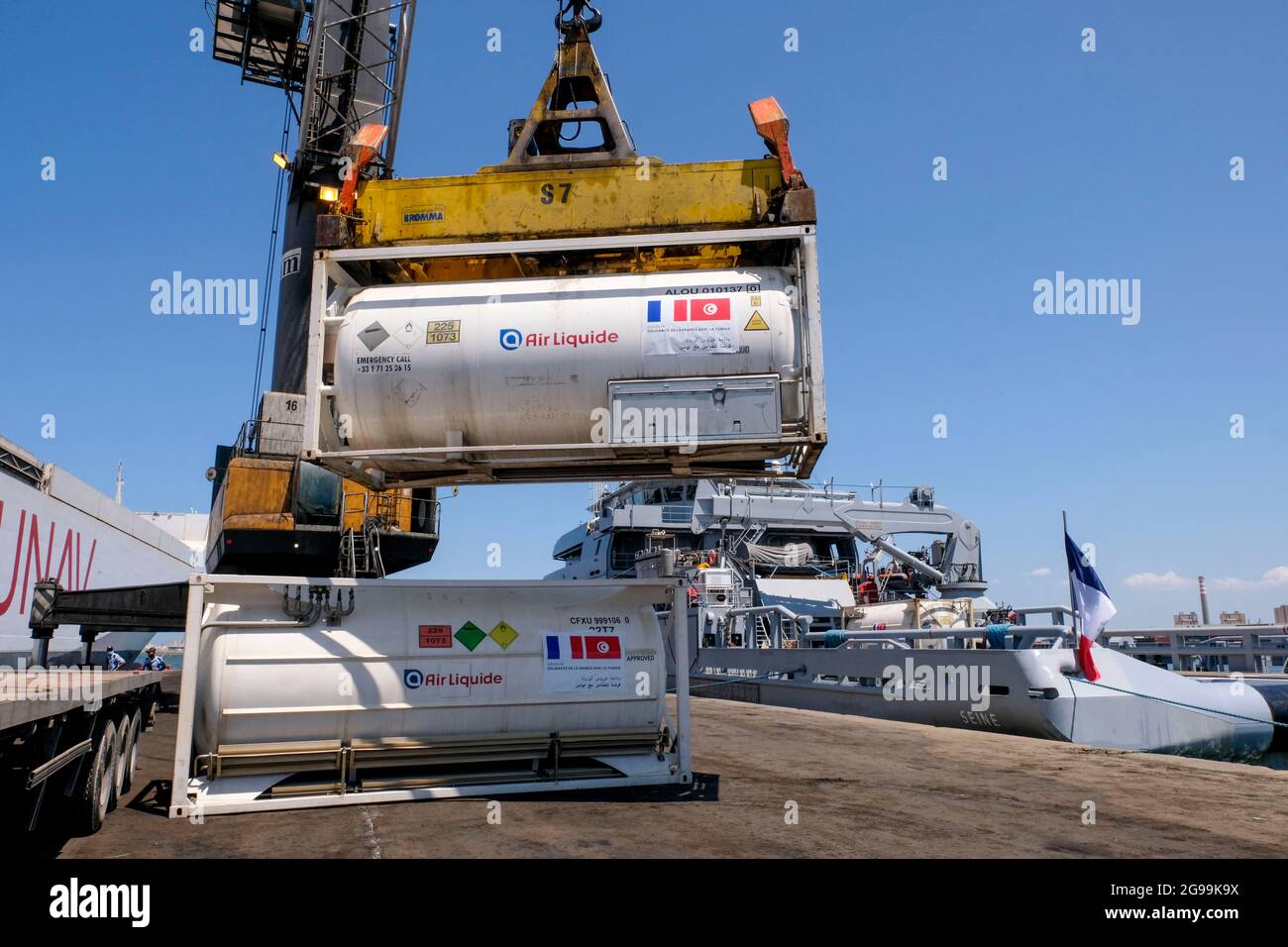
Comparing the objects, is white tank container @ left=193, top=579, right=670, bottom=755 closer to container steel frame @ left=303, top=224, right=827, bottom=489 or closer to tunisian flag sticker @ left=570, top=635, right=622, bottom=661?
tunisian flag sticker @ left=570, top=635, right=622, bottom=661

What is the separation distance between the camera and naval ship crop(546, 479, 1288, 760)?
12.5m

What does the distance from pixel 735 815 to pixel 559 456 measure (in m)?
3.35

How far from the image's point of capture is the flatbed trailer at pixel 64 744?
16.2 feet

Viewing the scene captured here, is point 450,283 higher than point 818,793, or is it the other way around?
point 450,283

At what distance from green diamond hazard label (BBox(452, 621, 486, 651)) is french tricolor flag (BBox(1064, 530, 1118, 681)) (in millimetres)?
9105

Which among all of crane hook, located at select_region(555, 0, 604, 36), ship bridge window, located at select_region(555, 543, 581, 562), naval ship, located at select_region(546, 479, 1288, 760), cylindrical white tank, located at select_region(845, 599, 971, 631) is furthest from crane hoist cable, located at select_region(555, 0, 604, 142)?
ship bridge window, located at select_region(555, 543, 581, 562)

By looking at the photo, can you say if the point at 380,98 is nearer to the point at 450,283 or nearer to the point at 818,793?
the point at 450,283

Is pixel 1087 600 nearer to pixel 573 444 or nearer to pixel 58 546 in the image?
pixel 573 444

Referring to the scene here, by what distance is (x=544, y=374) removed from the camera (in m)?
7.21

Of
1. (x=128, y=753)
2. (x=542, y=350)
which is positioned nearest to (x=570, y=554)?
(x=128, y=753)

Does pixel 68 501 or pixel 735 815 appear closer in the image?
pixel 735 815

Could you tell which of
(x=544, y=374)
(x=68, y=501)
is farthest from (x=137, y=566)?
(x=544, y=374)

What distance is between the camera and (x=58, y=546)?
23.1m

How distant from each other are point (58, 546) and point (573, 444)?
878 inches
